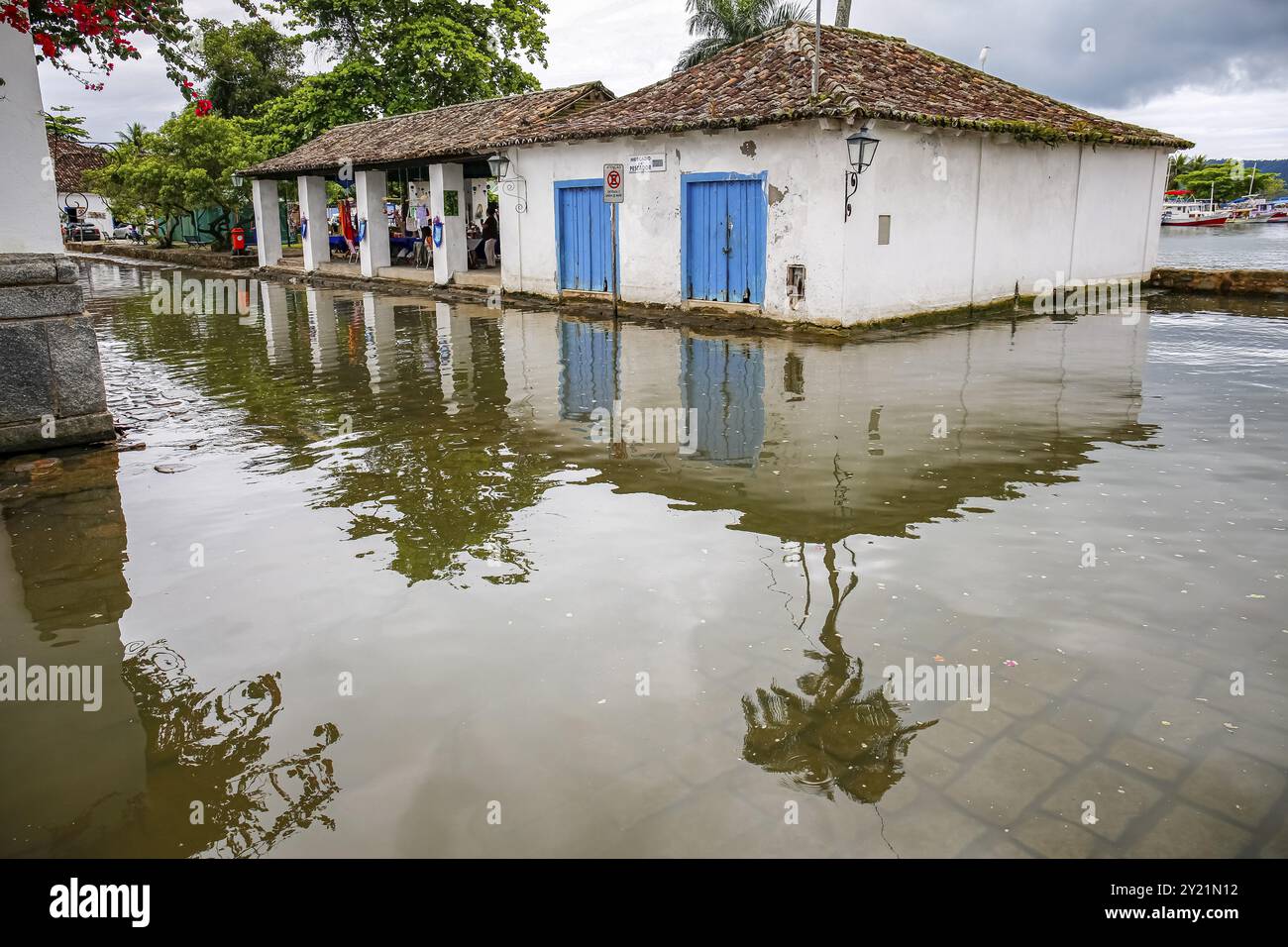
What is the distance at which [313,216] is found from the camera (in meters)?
28.5

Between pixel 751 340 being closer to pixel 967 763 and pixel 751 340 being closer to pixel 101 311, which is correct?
pixel 967 763

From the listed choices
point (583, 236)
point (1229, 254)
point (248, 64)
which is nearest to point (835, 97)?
point (583, 236)

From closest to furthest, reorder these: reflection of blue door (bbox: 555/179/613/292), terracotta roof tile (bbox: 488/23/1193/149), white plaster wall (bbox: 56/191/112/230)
Answer: terracotta roof tile (bbox: 488/23/1193/149) < reflection of blue door (bbox: 555/179/613/292) < white plaster wall (bbox: 56/191/112/230)

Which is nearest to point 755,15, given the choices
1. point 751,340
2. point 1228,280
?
point 1228,280

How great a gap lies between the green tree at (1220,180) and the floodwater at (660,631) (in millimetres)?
88406

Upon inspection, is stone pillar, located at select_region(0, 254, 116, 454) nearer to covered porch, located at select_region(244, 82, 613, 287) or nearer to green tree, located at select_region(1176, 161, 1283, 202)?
covered porch, located at select_region(244, 82, 613, 287)

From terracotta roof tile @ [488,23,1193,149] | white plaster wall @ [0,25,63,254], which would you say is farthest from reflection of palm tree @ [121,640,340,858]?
terracotta roof tile @ [488,23,1193,149]

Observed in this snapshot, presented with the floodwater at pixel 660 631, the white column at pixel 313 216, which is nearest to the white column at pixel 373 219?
the white column at pixel 313 216

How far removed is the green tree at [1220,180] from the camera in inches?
3194

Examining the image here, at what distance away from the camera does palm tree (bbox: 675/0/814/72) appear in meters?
31.1

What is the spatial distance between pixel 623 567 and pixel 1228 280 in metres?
20.4

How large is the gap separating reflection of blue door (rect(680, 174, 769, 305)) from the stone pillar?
10705 millimetres

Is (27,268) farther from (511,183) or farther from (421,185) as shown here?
(421,185)

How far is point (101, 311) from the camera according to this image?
20125 mm
